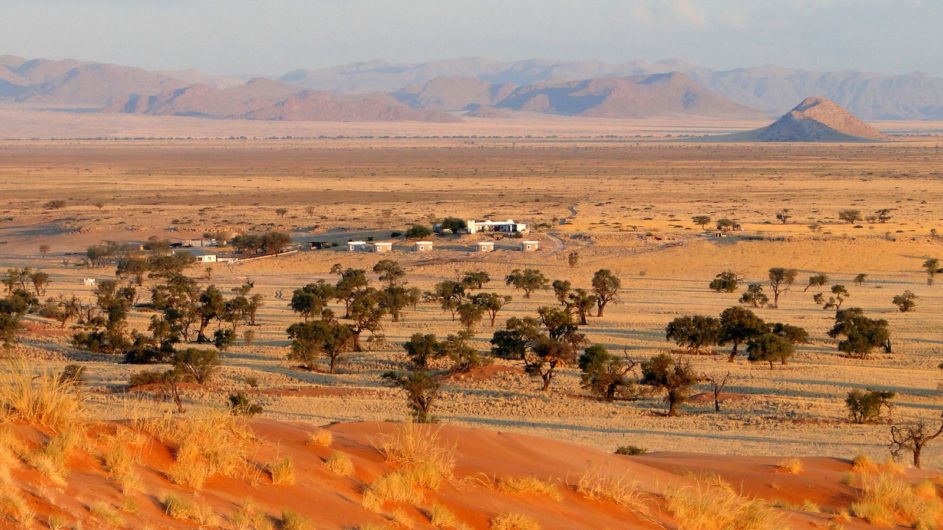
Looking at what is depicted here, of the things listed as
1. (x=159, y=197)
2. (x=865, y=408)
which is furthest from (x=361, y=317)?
(x=159, y=197)

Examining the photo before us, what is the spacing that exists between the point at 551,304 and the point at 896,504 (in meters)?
35.0

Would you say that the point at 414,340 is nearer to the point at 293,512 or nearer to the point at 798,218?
the point at 293,512

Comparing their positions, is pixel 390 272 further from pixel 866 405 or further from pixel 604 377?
pixel 866 405

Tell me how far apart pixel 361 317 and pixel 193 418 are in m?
28.1

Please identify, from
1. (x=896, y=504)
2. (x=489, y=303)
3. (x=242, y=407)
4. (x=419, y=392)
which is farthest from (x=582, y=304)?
(x=896, y=504)

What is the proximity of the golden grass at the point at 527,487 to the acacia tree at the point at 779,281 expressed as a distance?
3892 cm

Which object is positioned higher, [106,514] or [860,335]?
[106,514]

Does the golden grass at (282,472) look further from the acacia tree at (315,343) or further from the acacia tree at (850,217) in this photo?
the acacia tree at (850,217)

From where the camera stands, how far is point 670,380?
97.9ft

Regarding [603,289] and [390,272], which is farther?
[390,272]

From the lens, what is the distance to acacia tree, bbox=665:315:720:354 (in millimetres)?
37250

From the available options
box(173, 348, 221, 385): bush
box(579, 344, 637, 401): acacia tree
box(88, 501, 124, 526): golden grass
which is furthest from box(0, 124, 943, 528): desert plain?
box(579, 344, 637, 401): acacia tree

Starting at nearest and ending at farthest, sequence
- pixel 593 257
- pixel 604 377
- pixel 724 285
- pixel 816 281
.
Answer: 1. pixel 604 377
2. pixel 724 285
3. pixel 816 281
4. pixel 593 257

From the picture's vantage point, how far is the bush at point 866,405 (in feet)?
89.9
